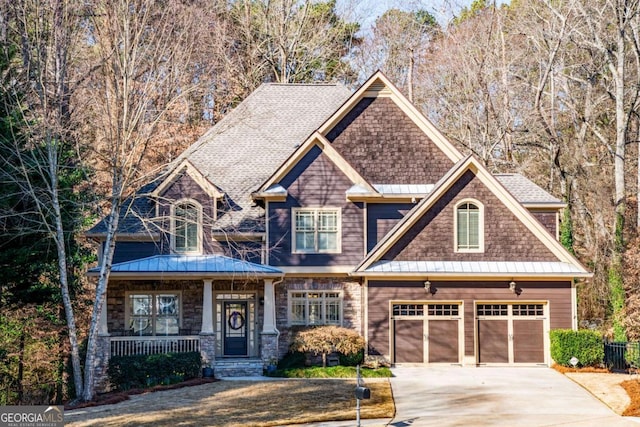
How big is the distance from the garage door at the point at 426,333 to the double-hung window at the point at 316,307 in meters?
1.93

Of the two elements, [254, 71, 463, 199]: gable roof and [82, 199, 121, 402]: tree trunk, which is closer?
[82, 199, 121, 402]: tree trunk

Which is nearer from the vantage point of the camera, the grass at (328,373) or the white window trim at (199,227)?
the grass at (328,373)

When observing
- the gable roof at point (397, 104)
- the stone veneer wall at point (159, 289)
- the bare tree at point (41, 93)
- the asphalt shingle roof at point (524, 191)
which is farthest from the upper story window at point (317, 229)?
the bare tree at point (41, 93)

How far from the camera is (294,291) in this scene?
2702 centimetres

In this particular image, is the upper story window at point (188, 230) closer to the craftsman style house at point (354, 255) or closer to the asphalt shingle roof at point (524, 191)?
the craftsman style house at point (354, 255)

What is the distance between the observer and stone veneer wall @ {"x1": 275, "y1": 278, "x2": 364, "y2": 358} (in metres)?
26.9

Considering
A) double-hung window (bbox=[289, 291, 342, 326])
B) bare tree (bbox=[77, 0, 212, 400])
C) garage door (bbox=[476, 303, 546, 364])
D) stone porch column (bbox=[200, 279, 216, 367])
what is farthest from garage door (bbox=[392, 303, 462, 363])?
bare tree (bbox=[77, 0, 212, 400])

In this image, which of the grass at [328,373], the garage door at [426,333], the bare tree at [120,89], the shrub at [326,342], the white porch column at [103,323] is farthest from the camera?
the garage door at [426,333]

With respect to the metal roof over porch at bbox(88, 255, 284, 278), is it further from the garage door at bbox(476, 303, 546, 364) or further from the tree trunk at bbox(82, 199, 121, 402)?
the garage door at bbox(476, 303, 546, 364)

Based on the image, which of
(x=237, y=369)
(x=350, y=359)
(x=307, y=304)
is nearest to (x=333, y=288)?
(x=307, y=304)

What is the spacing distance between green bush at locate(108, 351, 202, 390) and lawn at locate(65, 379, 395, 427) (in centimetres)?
131

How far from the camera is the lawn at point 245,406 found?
18.2 meters

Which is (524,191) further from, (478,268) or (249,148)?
(249,148)

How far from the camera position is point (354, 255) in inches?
1067
